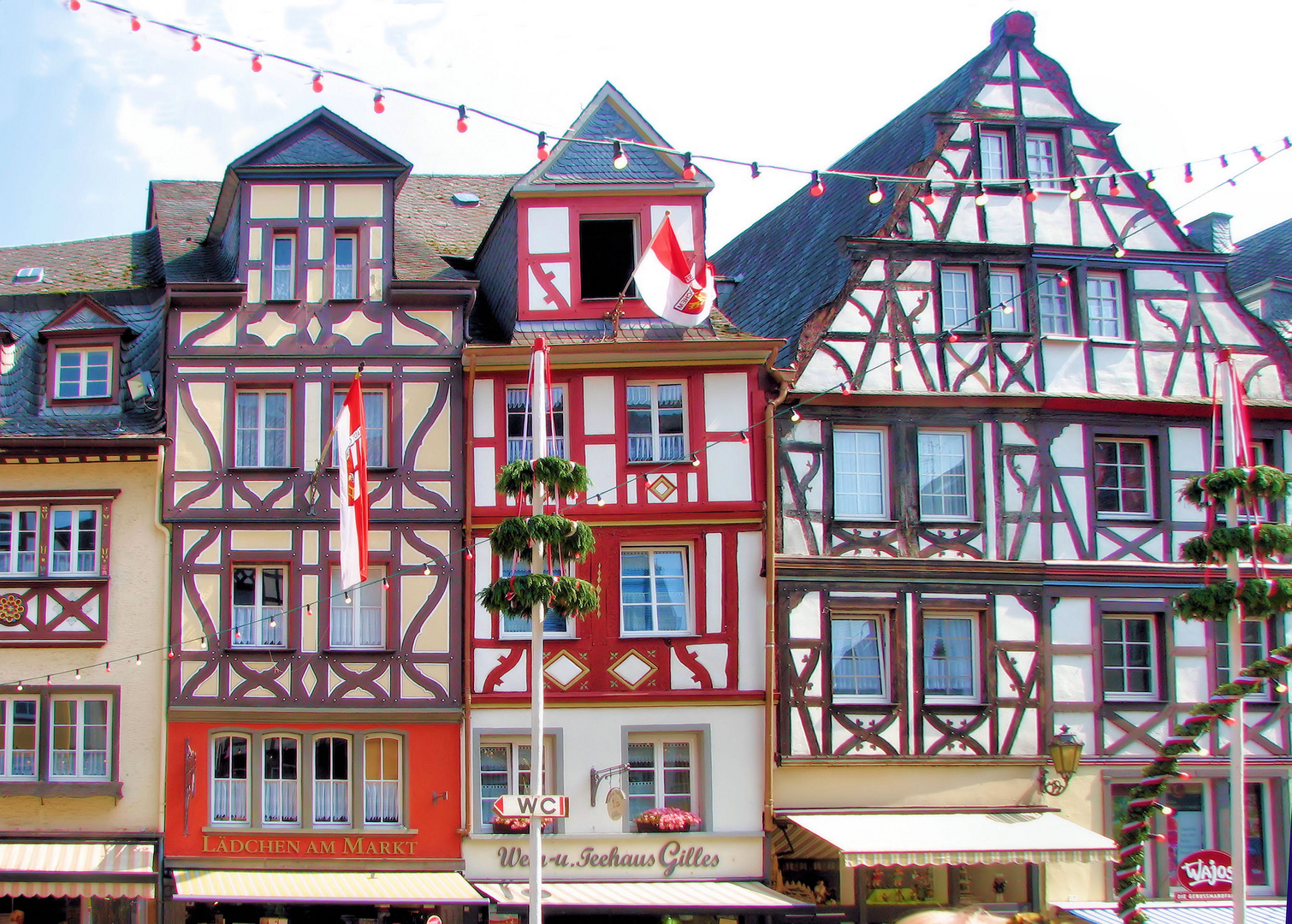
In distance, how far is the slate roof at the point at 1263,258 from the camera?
2911 cm

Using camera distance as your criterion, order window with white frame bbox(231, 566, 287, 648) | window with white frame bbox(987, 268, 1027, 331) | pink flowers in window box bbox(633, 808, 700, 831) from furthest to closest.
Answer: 1. window with white frame bbox(987, 268, 1027, 331)
2. window with white frame bbox(231, 566, 287, 648)
3. pink flowers in window box bbox(633, 808, 700, 831)

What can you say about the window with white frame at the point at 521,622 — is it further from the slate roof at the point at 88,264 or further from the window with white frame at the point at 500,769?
the slate roof at the point at 88,264

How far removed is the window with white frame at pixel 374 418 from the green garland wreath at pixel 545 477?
457 centimetres

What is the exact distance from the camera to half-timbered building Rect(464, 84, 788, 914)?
68.6 ft

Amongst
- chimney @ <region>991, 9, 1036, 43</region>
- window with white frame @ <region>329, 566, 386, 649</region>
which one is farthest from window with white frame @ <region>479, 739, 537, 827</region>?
chimney @ <region>991, 9, 1036, 43</region>

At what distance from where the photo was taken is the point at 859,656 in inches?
870

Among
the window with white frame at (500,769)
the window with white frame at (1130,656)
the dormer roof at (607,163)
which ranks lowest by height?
the window with white frame at (500,769)

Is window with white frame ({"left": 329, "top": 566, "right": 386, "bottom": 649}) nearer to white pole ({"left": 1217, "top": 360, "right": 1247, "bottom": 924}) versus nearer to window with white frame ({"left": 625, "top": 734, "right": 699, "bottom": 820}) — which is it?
window with white frame ({"left": 625, "top": 734, "right": 699, "bottom": 820})

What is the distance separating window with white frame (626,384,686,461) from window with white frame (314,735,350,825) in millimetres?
5928

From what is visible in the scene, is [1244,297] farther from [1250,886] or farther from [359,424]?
[359,424]

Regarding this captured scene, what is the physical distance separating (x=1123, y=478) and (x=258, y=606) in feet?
43.8

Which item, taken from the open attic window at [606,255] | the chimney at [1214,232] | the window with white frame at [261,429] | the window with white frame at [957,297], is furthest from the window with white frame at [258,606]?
the chimney at [1214,232]

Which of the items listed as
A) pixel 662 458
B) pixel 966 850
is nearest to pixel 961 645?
pixel 966 850

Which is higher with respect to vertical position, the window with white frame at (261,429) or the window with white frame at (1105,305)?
the window with white frame at (1105,305)
